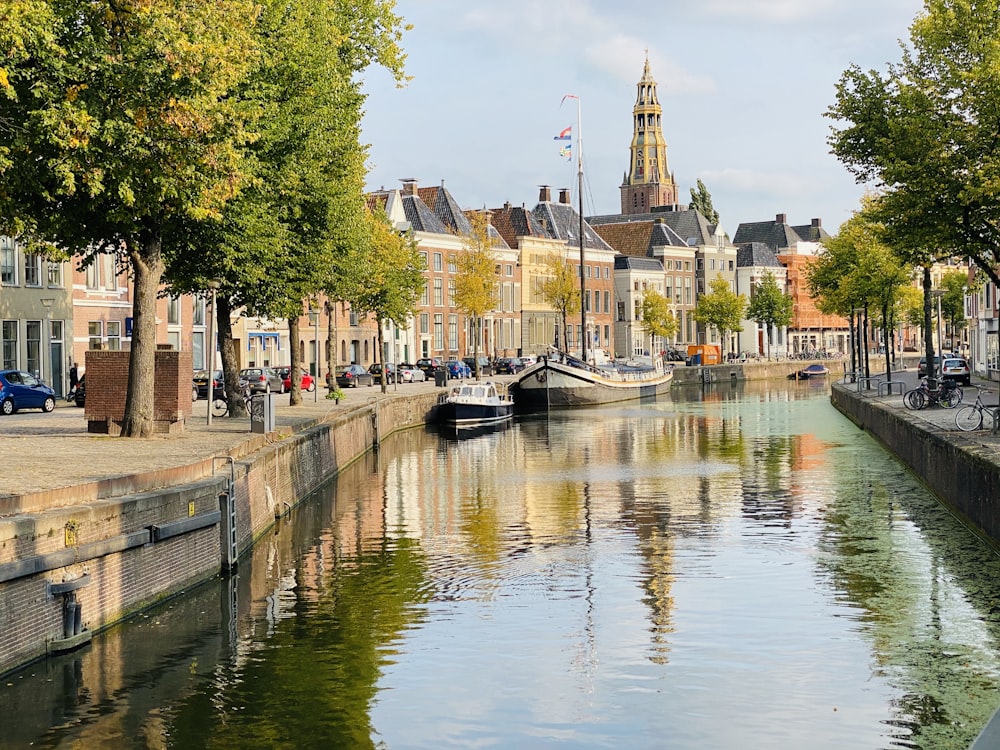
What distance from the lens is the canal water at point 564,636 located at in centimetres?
1600

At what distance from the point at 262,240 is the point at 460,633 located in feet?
55.6

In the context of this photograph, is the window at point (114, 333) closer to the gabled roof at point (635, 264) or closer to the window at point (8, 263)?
the window at point (8, 263)

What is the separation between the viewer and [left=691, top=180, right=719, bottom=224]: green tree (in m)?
184

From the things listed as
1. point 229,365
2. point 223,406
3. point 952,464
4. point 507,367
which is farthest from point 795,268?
point 952,464

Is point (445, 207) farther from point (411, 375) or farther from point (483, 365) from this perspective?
point (411, 375)

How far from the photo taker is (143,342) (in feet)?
104

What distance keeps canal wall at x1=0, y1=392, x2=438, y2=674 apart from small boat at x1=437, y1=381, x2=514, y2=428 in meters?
33.8

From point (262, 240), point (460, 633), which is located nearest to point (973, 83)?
point (262, 240)

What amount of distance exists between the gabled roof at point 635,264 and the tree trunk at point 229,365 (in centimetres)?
10777

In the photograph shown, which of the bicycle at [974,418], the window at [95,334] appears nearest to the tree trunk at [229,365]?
the bicycle at [974,418]

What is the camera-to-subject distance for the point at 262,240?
35.0 meters

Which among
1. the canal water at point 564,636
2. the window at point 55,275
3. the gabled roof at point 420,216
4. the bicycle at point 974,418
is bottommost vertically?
the canal water at point 564,636

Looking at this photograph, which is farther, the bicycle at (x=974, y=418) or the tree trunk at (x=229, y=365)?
the tree trunk at (x=229, y=365)

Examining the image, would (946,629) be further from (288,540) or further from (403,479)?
(403,479)
